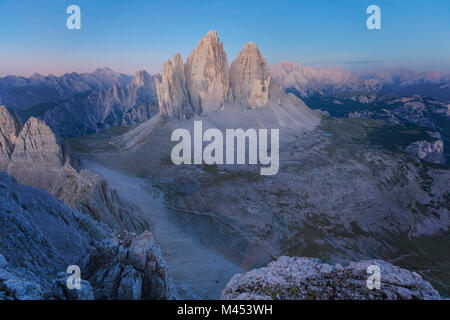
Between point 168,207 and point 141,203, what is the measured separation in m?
3.97

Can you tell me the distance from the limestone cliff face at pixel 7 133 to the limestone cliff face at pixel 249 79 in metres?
68.7

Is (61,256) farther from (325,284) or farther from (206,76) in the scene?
(206,76)

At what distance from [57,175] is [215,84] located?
Answer: 6464 cm

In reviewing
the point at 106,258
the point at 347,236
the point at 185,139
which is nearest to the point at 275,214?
the point at 347,236

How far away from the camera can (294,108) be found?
106562mm

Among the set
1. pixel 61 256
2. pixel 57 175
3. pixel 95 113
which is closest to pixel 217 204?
pixel 57 175

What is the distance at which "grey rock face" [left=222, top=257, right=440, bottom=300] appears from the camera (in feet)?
26.0

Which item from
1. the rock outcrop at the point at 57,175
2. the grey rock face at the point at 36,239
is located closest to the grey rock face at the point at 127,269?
the grey rock face at the point at 36,239

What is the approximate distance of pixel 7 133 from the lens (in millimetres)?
32844

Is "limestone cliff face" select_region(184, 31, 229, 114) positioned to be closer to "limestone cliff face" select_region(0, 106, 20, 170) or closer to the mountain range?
the mountain range

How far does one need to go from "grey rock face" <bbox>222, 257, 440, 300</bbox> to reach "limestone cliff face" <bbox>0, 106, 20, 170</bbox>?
1467 inches

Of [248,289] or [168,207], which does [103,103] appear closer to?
[168,207]

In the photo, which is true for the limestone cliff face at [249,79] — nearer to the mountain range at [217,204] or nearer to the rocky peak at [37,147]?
the mountain range at [217,204]

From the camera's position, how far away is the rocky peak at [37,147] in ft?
104
